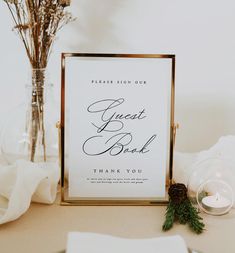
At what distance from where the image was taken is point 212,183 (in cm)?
96

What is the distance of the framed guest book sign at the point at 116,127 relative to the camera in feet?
3.13

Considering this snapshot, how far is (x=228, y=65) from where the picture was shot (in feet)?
4.38

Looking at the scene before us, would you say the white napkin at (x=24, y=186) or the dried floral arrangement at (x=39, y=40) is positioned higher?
the dried floral arrangement at (x=39, y=40)

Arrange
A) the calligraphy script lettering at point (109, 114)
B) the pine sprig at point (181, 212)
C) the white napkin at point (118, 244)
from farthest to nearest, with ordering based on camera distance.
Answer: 1. the calligraphy script lettering at point (109, 114)
2. the pine sprig at point (181, 212)
3. the white napkin at point (118, 244)

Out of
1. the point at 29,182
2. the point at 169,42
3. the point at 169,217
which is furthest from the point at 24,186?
the point at 169,42

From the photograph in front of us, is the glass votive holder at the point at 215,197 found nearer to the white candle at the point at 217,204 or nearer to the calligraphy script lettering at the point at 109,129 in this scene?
the white candle at the point at 217,204

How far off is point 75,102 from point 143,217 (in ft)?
0.89

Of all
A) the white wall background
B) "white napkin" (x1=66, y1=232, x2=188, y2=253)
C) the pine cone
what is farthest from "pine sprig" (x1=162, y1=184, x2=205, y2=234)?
the white wall background

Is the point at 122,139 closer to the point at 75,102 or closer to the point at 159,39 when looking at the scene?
the point at 75,102

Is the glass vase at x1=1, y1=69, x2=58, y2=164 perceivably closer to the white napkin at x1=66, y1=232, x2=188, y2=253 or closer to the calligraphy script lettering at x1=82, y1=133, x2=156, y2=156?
the calligraphy script lettering at x1=82, y1=133, x2=156, y2=156

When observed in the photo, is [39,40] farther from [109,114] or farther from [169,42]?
Result: [169,42]

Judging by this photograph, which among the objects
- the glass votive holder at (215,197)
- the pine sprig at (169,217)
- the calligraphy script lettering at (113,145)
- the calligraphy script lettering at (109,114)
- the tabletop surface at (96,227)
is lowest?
the tabletop surface at (96,227)

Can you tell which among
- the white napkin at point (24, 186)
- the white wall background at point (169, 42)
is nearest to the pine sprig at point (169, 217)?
the white napkin at point (24, 186)

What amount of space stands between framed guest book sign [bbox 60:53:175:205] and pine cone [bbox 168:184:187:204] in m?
0.05
